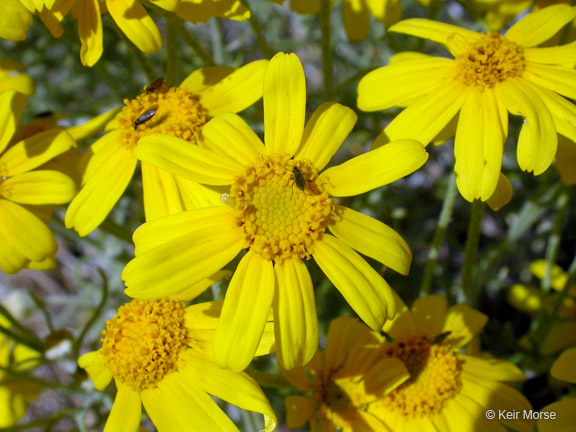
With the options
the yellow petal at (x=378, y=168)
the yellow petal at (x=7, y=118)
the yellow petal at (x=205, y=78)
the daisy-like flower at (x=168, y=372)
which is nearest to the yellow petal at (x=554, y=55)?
the yellow petal at (x=378, y=168)

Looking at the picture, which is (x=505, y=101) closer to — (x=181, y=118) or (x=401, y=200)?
(x=181, y=118)

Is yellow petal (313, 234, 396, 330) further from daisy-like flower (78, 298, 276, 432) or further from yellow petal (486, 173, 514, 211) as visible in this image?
yellow petal (486, 173, 514, 211)

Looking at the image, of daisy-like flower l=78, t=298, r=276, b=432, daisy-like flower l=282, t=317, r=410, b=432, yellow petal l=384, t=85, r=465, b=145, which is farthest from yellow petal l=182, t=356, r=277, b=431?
yellow petal l=384, t=85, r=465, b=145

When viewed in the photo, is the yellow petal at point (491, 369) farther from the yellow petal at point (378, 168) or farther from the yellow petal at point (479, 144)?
the yellow petal at point (378, 168)

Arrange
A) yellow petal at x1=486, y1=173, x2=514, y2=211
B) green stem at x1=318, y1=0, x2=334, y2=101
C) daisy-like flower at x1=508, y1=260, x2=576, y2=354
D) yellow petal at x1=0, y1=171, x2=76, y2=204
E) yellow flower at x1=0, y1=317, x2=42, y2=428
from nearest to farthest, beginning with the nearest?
1. yellow petal at x1=486, y1=173, x2=514, y2=211
2. yellow petal at x1=0, y1=171, x2=76, y2=204
3. green stem at x1=318, y1=0, x2=334, y2=101
4. yellow flower at x1=0, y1=317, x2=42, y2=428
5. daisy-like flower at x1=508, y1=260, x2=576, y2=354

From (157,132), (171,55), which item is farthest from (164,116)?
(171,55)

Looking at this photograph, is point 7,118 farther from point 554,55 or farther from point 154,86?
point 554,55

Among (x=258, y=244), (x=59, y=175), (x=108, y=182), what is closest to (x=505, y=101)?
(x=258, y=244)
